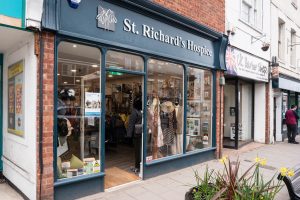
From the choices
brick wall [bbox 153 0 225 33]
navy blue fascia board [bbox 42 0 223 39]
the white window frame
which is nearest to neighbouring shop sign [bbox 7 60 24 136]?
navy blue fascia board [bbox 42 0 223 39]

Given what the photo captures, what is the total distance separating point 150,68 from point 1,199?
3.91 metres

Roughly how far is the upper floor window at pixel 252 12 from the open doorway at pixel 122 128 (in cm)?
535

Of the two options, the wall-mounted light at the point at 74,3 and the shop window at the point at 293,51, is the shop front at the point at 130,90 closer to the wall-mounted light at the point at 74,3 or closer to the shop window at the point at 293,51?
the wall-mounted light at the point at 74,3

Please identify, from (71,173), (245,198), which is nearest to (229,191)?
(245,198)

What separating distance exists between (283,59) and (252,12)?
4.16 m

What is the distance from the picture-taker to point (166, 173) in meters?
6.30

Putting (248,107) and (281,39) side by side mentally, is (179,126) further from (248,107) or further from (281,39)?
(281,39)

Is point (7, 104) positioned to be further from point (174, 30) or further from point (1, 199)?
point (174, 30)

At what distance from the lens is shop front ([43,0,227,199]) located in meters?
4.60

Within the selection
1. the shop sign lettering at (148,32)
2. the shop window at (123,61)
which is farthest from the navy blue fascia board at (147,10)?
the shop window at (123,61)

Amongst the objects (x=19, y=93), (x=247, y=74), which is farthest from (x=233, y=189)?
(x=247, y=74)

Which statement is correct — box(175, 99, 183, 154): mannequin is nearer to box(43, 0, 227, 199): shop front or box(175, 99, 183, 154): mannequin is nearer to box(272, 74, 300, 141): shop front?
box(43, 0, 227, 199): shop front

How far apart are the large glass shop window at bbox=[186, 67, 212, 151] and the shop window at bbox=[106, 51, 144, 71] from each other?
1990 millimetres

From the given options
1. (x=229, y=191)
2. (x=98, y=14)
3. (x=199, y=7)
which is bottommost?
(x=229, y=191)
